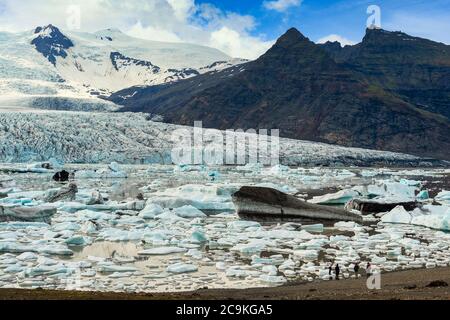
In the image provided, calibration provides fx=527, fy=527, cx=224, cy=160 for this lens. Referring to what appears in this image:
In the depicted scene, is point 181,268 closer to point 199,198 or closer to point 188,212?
point 188,212

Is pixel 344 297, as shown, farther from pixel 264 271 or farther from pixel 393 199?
pixel 393 199

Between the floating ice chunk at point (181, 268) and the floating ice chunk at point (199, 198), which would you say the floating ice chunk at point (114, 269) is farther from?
the floating ice chunk at point (199, 198)

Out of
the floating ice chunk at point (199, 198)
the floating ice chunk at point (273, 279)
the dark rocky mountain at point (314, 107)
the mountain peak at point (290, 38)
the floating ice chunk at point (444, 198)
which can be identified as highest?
the mountain peak at point (290, 38)

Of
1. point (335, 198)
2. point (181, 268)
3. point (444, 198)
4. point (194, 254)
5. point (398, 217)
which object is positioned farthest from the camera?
point (444, 198)

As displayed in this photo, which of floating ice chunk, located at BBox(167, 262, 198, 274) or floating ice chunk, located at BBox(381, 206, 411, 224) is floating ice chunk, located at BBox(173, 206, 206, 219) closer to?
floating ice chunk, located at BBox(381, 206, 411, 224)

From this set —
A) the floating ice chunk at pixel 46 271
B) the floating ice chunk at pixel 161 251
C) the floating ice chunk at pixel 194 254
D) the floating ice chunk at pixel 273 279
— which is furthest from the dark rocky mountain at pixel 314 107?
the floating ice chunk at pixel 46 271

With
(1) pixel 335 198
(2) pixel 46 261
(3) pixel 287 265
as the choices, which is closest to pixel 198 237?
(3) pixel 287 265

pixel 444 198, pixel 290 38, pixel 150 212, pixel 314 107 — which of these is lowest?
pixel 444 198
